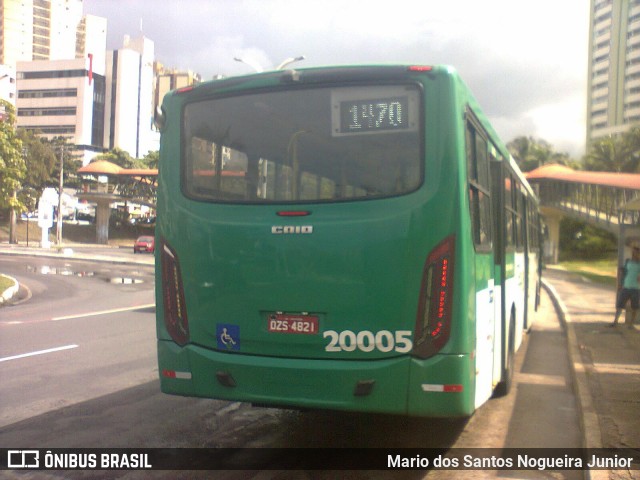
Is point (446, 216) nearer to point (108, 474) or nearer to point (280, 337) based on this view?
point (280, 337)

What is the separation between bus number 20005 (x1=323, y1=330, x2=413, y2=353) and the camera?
467 centimetres

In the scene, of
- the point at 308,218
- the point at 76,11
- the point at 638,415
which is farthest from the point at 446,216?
the point at 76,11

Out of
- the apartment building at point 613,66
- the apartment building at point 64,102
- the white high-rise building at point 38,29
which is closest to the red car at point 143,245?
the apartment building at point 64,102

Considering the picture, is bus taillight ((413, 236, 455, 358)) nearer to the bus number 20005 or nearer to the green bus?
the green bus

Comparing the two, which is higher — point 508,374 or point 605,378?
point 508,374

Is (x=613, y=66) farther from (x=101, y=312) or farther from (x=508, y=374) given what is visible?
(x=508, y=374)

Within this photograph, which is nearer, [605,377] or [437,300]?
[437,300]

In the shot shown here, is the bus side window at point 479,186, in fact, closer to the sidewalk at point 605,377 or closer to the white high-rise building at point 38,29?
the sidewalk at point 605,377

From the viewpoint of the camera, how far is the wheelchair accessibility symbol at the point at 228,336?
16.7ft

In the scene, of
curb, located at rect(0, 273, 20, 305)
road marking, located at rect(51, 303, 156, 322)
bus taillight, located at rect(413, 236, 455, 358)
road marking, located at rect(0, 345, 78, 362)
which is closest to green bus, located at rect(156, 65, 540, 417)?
bus taillight, located at rect(413, 236, 455, 358)

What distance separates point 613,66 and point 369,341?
143 meters

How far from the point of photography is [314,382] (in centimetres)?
480

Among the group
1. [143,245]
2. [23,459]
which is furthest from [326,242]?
[143,245]

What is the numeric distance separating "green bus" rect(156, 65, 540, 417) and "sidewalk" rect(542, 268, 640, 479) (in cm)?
131
